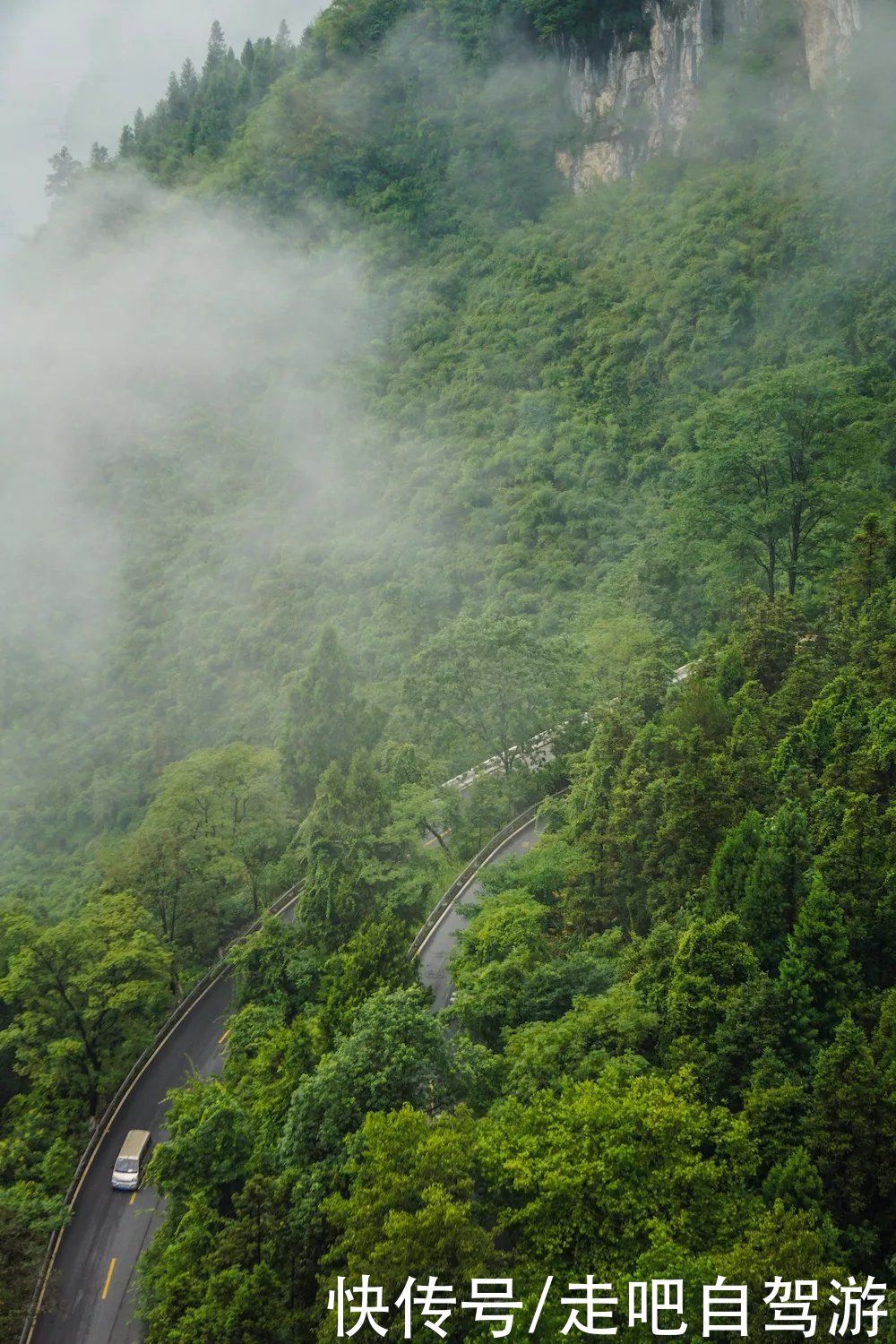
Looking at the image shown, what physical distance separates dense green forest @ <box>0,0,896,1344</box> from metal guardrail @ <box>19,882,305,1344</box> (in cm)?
66

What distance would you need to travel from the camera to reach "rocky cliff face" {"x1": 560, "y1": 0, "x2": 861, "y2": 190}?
79.2 m

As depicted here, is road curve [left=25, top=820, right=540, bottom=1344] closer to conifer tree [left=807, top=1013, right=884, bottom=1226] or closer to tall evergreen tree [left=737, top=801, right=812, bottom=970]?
tall evergreen tree [left=737, top=801, right=812, bottom=970]

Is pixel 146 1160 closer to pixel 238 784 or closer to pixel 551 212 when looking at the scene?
pixel 238 784

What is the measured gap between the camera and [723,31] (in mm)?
86188

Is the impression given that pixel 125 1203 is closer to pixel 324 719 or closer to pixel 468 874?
pixel 468 874

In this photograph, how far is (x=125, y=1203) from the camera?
31.8 m

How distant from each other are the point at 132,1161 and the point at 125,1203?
1207mm

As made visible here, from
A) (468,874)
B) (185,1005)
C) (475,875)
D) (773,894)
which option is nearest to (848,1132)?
(773,894)

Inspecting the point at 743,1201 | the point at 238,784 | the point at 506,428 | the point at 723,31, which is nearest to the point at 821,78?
the point at 723,31

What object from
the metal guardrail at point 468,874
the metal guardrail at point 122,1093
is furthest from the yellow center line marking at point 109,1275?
the metal guardrail at point 468,874

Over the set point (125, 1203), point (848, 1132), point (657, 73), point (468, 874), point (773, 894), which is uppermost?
point (657, 73)

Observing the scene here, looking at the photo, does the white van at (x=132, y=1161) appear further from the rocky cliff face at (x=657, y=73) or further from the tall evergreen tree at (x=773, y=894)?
the rocky cliff face at (x=657, y=73)

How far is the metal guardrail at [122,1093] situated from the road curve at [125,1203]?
0.16 metres

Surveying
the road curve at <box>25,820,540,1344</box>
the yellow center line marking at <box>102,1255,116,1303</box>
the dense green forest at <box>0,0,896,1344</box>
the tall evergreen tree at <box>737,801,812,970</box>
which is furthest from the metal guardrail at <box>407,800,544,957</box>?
the tall evergreen tree at <box>737,801,812,970</box>
